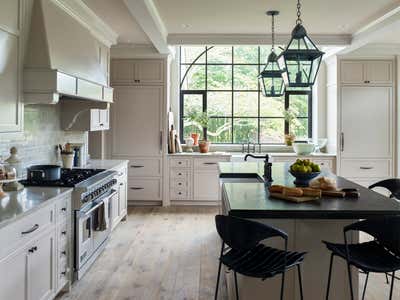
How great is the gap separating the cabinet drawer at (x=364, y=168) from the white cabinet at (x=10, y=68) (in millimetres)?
5337

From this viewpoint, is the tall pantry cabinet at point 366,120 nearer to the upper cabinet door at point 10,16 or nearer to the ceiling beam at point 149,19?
the ceiling beam at point 149,19

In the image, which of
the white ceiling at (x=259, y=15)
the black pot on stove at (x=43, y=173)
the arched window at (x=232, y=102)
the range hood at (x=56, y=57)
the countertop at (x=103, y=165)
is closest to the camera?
the range hood at (x=56, y=57)

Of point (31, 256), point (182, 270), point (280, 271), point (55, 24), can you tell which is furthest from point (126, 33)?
point (280, 271)

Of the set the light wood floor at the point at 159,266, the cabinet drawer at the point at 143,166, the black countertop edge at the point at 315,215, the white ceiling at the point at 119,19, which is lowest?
the light wood floor at the point at 159,266

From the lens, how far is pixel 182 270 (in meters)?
3.86

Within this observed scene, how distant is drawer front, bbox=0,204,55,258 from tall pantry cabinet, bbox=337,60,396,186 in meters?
5.29

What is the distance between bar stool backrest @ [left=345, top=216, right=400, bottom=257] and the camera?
2.24 meters

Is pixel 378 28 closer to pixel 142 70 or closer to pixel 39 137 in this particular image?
pixel 142 70

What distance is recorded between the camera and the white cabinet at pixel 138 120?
263 inches

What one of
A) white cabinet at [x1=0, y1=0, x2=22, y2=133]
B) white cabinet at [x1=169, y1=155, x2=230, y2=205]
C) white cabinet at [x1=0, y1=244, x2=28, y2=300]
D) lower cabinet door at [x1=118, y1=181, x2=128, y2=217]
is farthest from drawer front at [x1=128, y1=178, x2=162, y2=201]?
white cabinet at [x1=0, y1=244, x2=28, y2=300]

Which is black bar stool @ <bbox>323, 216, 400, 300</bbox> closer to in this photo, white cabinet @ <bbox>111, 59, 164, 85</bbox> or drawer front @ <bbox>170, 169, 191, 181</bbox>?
drawer front @ <bbox>170, 169, 191, 181</bbox>

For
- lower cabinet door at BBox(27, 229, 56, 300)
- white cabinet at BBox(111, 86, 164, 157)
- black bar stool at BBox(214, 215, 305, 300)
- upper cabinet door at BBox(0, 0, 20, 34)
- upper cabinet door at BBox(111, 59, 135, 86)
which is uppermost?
upper cabinet door at BBox(111, 59, 135, 86)

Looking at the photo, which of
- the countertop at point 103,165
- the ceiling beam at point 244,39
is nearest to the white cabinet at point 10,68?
the countertop at point 103,165

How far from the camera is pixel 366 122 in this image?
22.4ft
